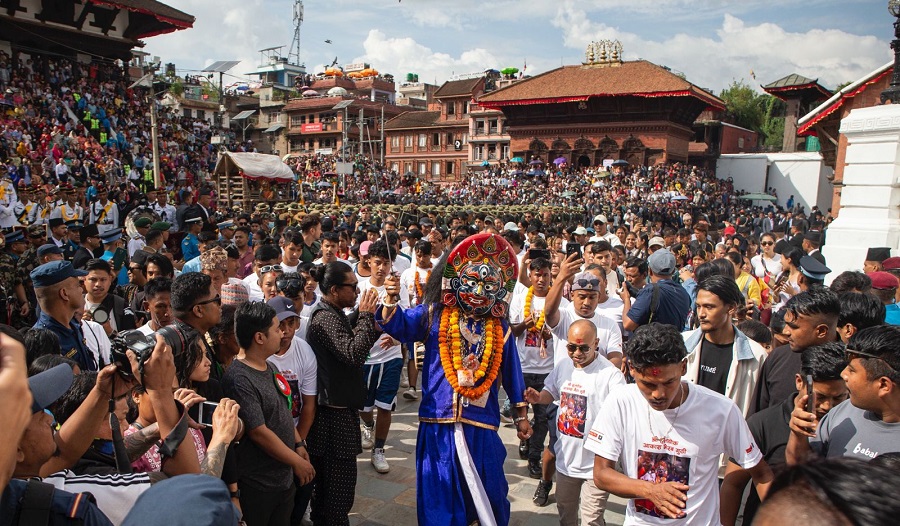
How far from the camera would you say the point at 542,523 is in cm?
420

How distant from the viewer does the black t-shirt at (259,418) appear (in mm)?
2938

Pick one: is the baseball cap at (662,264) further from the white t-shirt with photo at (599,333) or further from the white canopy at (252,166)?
the white canopy at (252,166)

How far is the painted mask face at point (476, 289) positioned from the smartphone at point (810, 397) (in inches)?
68.7

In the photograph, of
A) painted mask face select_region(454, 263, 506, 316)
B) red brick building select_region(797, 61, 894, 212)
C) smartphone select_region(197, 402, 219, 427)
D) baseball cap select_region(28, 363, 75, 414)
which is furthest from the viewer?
red brick building select_region(797, 61, 894, 212)

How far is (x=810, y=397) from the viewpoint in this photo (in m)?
2.50

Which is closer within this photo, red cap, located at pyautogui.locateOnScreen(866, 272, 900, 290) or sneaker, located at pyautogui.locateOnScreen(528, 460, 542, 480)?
red cap, located at pyautogui.locateOnScreen(866, 272, 900, 290)

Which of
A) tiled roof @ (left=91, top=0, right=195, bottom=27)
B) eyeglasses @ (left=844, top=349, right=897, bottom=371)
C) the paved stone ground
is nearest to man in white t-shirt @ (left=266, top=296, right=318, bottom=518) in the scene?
the paved stone ground

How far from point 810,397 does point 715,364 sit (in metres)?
1.16

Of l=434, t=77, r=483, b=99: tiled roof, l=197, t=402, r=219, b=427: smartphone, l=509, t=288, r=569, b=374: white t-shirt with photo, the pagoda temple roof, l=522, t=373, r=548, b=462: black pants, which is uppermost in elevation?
l=434, t=77, r=483, b=99: tiled roof

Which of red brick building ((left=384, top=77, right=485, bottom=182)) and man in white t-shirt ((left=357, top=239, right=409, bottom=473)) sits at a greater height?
red brick building ((left=384, top=77, right=485, bottom=182))

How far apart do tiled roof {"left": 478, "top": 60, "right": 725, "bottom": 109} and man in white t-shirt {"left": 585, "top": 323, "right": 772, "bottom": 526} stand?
112ft

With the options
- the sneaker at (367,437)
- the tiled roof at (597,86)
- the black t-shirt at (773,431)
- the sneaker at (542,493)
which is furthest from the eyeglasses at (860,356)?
the tiled roof at (597,86)

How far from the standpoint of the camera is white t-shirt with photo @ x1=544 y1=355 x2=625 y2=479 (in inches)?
144

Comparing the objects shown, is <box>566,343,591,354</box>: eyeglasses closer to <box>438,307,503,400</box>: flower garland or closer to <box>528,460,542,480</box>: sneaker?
<box>438,307,503,400</box>: flower garland
